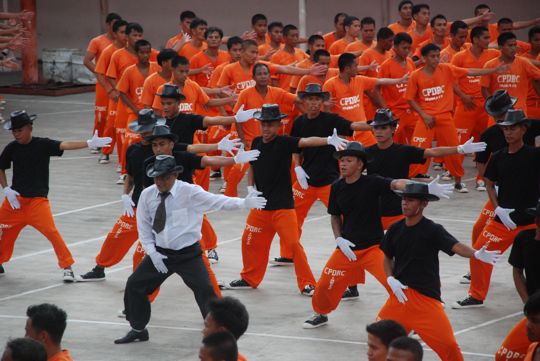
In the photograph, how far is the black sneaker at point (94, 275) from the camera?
539 inches

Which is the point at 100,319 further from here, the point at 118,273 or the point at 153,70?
the point at 153,70

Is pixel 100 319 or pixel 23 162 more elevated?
pixel 23 162

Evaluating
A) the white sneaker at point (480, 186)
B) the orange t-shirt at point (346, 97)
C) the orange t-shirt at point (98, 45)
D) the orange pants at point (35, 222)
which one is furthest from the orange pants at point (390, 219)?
the orange t-shirt at point (98, 45)

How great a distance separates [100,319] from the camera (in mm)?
12188

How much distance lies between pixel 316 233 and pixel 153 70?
4.27 metres

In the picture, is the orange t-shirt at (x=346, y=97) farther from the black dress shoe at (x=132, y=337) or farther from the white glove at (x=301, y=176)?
the black dress shoe at (x=132, y=337)

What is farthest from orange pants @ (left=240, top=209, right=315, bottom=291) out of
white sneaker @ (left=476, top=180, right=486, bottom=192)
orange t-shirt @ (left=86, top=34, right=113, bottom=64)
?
orange t-shirt @ (left=86, top=34, right=113, bottom=64)

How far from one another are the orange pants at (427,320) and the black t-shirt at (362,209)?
1.30m

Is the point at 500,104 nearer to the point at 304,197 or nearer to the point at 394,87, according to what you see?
the point at 304,197

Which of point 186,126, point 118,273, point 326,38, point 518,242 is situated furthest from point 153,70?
point 518,242

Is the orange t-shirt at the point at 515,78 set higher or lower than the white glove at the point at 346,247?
higher

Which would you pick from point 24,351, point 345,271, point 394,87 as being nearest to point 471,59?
point 394,87

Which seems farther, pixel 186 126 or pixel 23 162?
pixel 186 126

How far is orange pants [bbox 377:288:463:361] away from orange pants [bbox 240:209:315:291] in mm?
2842
